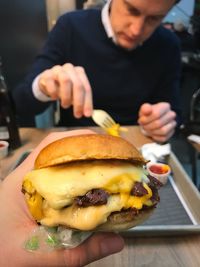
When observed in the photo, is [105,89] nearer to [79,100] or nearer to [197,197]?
[79,100]

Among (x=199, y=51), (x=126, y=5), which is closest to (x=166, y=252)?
(x=126, y=5)

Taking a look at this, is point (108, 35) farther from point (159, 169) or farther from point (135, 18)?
point (159, 169)

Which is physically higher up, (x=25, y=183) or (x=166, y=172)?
(x=25, y=183)

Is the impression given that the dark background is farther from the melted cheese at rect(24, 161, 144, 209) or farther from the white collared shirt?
the melted cheese at rect(24, 161, 144, 209)

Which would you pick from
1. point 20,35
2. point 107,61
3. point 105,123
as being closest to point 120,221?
point 105,123

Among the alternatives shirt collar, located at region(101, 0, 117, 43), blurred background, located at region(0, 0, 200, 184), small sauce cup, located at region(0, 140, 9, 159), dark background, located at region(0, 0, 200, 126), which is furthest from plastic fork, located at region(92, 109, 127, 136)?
dark background, located at region(0, 0, 200, 126)

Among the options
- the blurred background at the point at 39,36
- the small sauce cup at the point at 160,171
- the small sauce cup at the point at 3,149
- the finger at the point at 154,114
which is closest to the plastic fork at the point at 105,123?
the finger at the point at 154,114
